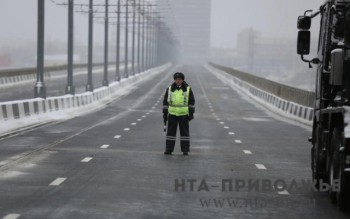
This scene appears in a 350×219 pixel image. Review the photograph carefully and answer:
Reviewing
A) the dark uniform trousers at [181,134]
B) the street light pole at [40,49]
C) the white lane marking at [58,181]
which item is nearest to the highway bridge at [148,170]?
the white lane marking at [58,181]

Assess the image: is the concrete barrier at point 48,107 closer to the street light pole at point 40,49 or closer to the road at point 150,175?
the street light pole at point 40,49

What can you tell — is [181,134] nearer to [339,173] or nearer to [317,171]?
[317,171]

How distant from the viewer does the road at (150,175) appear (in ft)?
34.7

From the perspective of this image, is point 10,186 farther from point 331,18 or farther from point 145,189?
point 331,18

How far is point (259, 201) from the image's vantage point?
11.4 meters

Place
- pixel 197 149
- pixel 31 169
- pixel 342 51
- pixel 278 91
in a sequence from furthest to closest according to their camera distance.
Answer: pixel 278 91, pixel 197 149, pixel 31 169, pixel 342 51

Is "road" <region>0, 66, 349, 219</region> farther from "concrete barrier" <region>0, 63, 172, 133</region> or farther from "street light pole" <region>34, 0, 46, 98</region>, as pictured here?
"street light pole" <region>34, 0, 46, 98</region>

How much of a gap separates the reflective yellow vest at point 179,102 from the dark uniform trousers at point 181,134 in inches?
5.2

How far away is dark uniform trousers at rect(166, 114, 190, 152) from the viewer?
18.4m

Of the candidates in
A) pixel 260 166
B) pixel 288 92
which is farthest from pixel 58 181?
pixel 288 92

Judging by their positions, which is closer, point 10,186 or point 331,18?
point 331,18

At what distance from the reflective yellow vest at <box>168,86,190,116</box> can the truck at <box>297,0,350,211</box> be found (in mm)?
5266

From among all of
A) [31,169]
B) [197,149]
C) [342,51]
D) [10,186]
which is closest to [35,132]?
[197,149]

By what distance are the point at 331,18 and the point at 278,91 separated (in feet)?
132
